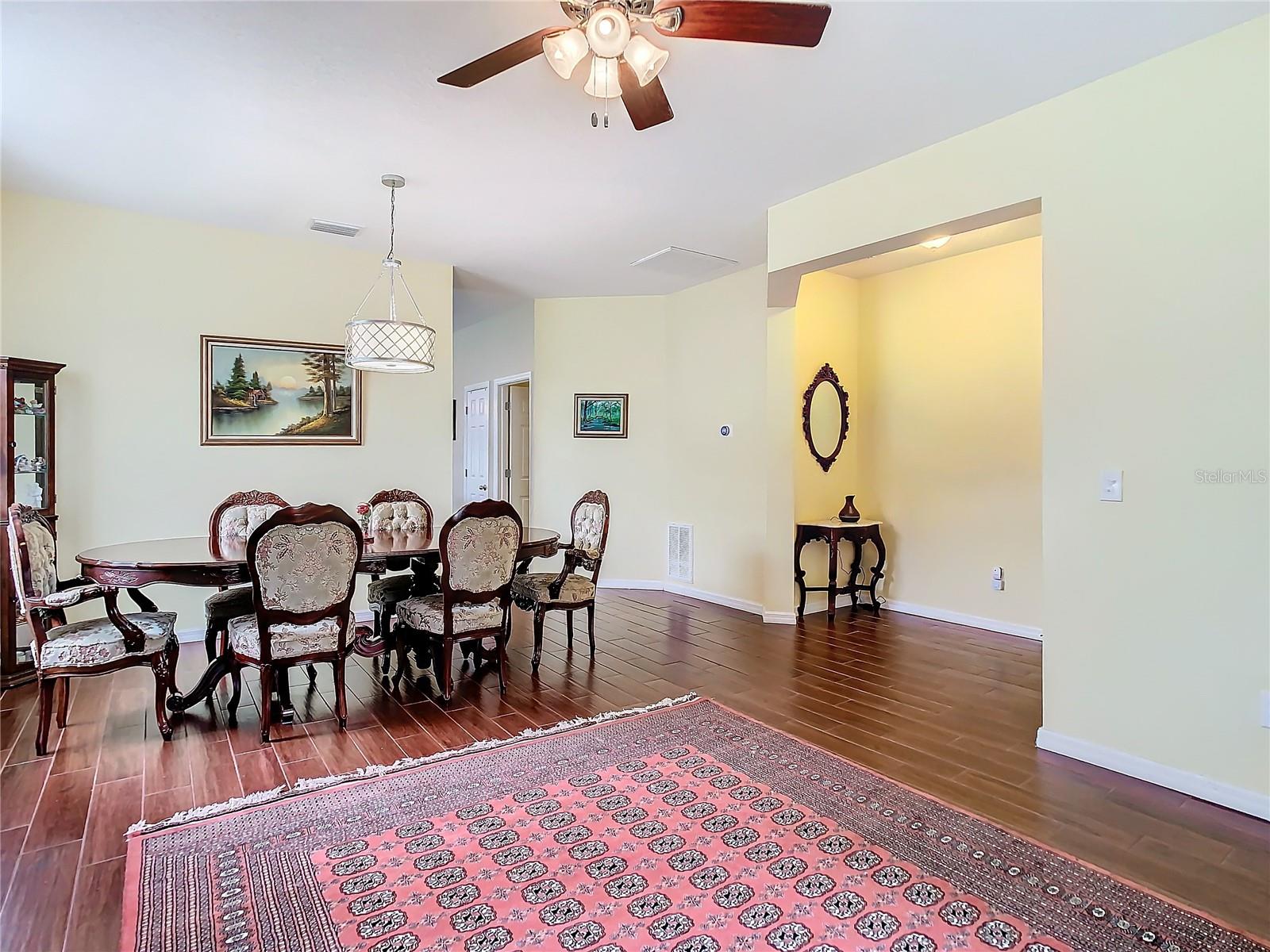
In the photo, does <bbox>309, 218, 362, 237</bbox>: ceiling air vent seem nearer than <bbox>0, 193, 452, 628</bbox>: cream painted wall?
No

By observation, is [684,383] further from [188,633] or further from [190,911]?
[190,911]

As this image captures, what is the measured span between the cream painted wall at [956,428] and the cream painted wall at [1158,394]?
2131 mm

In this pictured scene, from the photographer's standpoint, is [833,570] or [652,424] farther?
[652,424]

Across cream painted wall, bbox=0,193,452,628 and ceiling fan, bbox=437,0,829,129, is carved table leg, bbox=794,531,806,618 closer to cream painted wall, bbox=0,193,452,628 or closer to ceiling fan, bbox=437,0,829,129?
cream painted wall, bbox=0,193,452,628

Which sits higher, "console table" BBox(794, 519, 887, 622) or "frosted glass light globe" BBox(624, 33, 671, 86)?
"frosted glass light globe" BBox(624, 33, 671, 86)

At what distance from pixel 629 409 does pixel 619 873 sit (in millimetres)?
4987

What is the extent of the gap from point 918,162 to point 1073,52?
87cm

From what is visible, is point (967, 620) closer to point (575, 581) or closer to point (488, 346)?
point (575, 581)

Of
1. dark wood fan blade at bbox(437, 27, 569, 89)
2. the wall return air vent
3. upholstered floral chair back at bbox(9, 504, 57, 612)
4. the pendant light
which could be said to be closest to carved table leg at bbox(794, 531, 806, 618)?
the wall return air vent

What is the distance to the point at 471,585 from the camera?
3.47 m

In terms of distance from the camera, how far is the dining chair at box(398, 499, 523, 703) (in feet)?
11.1

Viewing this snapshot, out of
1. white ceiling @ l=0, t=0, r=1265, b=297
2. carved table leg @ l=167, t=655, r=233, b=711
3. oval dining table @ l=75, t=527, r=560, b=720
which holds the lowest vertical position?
carved table leg @ l=167, t=655, r=233, b=711

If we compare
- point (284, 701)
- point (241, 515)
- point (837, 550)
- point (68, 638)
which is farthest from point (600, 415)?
point (68, 638)

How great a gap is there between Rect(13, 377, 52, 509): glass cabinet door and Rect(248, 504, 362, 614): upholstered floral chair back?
6.75 ft
